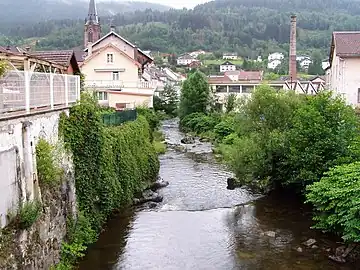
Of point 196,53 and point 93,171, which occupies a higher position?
point 196,53

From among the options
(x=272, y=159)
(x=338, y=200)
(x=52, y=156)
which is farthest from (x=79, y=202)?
(x=272, y=159)

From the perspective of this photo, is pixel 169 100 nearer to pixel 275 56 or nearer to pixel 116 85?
pixel 116 85

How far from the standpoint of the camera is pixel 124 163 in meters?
26.2

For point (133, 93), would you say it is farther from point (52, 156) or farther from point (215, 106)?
point (52, 156)

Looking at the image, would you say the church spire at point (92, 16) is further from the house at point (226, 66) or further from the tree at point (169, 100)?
the house at point (226, 66)

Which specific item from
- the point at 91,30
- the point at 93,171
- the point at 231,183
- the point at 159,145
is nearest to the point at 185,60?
the point at 91,30

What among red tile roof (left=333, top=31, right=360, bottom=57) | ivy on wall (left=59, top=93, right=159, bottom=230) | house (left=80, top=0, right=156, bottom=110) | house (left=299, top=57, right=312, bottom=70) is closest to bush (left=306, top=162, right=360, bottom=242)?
ivy on wall (left=59, top=93, right=159, bottom=230)

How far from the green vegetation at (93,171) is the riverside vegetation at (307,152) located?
7936mm

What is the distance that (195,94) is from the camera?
6806 centimetres

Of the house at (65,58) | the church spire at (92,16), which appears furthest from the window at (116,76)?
the church spire at (92,16)

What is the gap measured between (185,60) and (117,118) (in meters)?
154

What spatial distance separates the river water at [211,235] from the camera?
745 inches

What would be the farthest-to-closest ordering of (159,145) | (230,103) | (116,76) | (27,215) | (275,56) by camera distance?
(275,56) → (230,103) → (116,76) → (159,145) → (27,215)

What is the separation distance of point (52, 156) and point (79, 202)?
4.30m
